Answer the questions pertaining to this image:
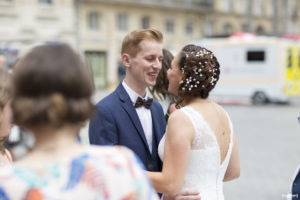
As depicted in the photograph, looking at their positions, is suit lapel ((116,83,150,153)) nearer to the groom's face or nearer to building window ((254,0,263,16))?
the groom's face

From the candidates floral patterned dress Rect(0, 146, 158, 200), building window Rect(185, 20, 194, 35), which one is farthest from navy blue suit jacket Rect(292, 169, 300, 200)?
building window Rect(185, 20, 194, 35)

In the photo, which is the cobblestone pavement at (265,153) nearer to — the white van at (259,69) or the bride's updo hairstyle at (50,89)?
the bride's updo hairstyle at (50,89)

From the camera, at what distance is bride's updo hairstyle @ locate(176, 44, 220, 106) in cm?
258

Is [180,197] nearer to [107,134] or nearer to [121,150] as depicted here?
[107,134]

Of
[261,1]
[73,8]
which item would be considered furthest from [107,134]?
[261,1]

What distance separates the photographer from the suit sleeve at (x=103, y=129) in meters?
2.72

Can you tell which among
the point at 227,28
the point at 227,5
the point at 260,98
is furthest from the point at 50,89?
the point at 227,5

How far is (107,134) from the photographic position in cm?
272

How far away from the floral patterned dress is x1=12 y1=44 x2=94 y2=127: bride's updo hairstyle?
0.13m

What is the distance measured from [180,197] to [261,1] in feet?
154

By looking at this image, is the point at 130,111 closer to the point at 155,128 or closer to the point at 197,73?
Answer: the point at 155,128

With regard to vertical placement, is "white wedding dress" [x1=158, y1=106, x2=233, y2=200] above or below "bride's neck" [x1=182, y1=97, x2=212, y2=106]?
below

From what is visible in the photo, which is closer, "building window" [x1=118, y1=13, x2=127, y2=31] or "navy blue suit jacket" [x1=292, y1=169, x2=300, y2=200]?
"navy blue suit jacket" [x1=292, y1=169, x2=300, y2=200]

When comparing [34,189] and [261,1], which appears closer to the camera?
[34,189]
